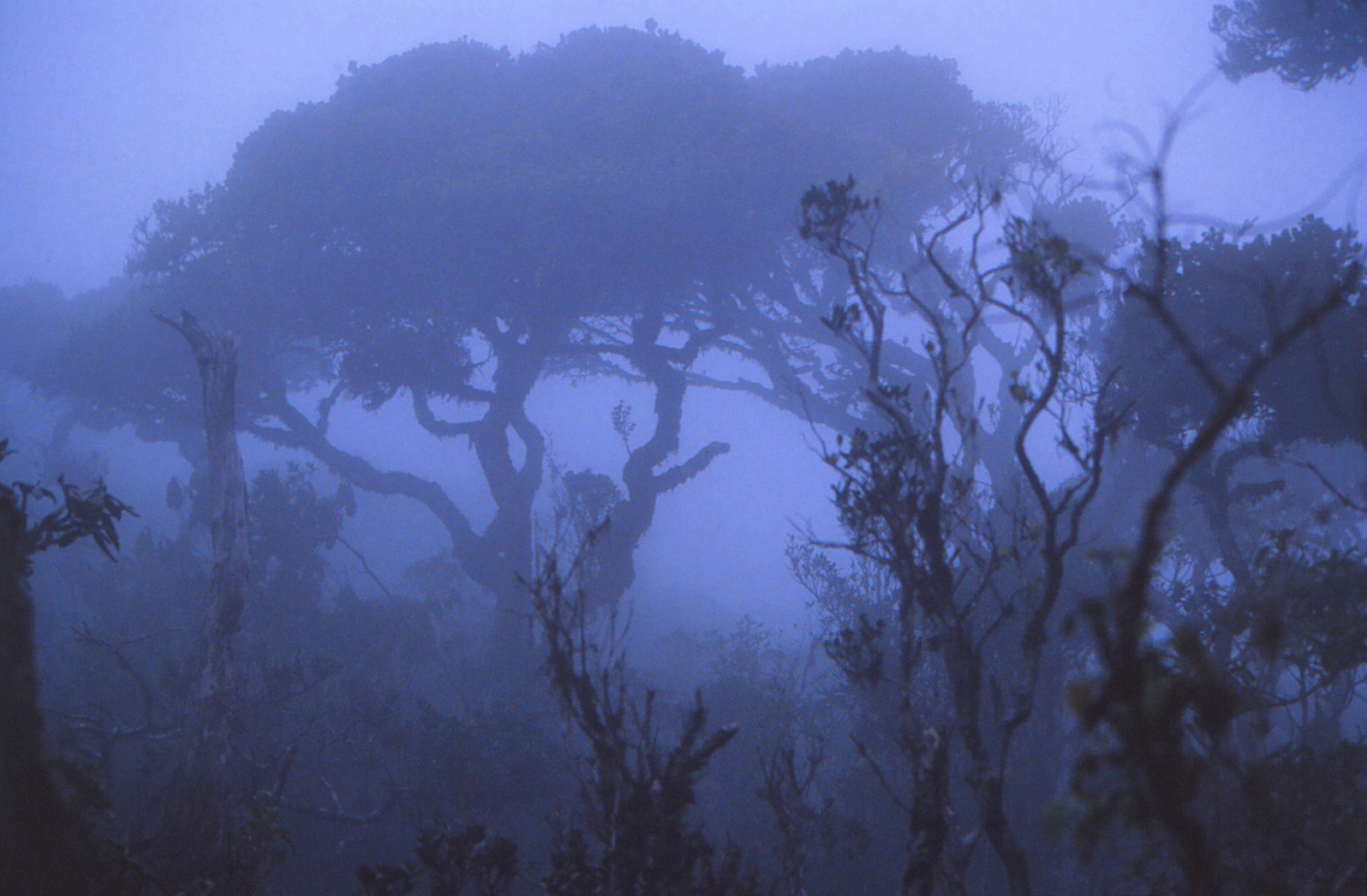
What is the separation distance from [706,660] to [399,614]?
1000cm

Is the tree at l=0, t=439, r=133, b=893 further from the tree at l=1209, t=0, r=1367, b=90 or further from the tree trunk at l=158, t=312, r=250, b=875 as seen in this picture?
the tree at l=1209, t=0, r=1367, b=90

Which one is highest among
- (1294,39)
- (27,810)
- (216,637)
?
(1294,39)

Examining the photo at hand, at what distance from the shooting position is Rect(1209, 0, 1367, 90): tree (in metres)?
13.9

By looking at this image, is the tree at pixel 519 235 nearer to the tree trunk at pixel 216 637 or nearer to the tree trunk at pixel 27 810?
the tree trunk at pixel 216 637

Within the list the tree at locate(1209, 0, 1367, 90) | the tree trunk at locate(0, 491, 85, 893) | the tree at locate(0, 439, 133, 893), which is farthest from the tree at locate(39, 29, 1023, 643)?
the tree trunk at locate(0, 491, 85, 893)

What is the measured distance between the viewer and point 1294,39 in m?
14.7

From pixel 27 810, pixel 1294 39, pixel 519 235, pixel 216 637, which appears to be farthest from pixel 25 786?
pixel 1294 39

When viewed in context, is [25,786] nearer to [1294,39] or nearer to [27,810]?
[27,810]

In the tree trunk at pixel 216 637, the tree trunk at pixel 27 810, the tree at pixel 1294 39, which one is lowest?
the tree trunk at pixel 27 810

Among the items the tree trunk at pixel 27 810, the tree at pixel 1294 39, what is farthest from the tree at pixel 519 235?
the tree trunk at pixel 27 810

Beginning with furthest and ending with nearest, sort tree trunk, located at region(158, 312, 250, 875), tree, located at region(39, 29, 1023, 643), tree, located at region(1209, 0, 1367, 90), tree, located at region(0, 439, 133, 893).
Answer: tree, located at region(39, 29, 1023, 643) → tree, located at region(1209, 0, 1367, 90) → tree trunk, located at region(158, 312, 250, 875) → tree, located at region(0, 439, 133, 893)

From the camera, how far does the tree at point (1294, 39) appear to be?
13938mm

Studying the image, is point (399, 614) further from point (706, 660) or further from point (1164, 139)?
point (1164, 139)

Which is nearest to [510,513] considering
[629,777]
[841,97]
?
[841,97]
